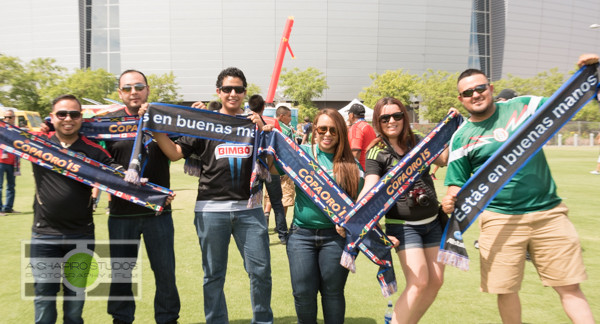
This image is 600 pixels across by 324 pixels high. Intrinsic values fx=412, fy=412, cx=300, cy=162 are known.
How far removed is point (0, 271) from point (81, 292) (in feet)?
10.2

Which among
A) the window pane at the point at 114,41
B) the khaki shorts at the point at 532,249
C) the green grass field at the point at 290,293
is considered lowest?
the green grass field at the point at 290,293

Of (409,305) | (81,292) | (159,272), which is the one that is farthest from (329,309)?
(81,292)

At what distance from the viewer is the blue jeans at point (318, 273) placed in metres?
3.30

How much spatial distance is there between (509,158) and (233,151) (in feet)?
7.42

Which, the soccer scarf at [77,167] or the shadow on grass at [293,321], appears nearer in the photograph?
the soccer scarf at [77,167]

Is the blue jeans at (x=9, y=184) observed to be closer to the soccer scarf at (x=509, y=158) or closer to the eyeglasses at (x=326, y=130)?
the eyeglasses at (x=326, y=130)

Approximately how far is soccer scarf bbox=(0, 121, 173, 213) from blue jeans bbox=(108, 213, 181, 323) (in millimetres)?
232

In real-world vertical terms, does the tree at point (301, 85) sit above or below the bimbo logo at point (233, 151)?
above

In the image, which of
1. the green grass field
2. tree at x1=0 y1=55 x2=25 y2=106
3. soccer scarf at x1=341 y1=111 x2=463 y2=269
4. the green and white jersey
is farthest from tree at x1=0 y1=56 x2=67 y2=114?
the green and white jersey

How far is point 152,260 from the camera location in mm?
3826

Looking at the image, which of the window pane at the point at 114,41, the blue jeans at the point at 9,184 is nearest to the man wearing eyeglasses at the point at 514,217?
the blue jeans at the point at 9,184

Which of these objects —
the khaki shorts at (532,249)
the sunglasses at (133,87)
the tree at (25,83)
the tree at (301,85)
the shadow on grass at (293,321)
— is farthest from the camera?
the tree at (301,85)

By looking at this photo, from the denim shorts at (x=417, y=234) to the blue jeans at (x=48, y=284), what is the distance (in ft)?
8.63

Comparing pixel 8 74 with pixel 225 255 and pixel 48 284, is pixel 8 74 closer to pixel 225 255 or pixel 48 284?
pixel 48 284
